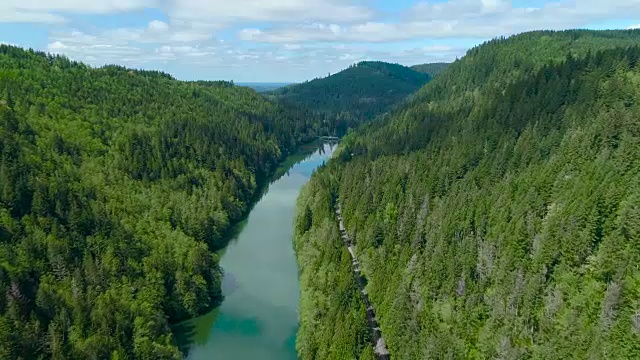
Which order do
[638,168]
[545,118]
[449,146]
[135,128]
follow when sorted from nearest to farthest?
[638,168] → [545,118] → [449,146] → [135,128]

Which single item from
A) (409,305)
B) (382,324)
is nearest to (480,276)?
(409,305)

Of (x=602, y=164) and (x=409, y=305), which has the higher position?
(x=602, y=164)

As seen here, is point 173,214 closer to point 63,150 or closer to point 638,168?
point 63,150

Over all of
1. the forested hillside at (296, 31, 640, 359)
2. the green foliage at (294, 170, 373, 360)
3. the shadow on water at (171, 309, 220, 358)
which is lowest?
the shadow on water at (171, 309, 220, 358)

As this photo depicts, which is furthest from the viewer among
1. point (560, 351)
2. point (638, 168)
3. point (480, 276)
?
point (480, 276)

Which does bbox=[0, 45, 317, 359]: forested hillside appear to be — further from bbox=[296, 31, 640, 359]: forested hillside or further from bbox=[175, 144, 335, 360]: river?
bbox=[296, 31, 640, 359]: forested hillside

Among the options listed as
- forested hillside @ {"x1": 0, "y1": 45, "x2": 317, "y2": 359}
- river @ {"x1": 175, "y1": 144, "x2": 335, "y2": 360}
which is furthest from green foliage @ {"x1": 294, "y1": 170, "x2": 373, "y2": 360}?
forested hillside @ {"x1": 0, "y1": 45, "x2": 317, "y2": 359}

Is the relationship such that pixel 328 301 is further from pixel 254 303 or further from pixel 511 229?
pixel 511 229
